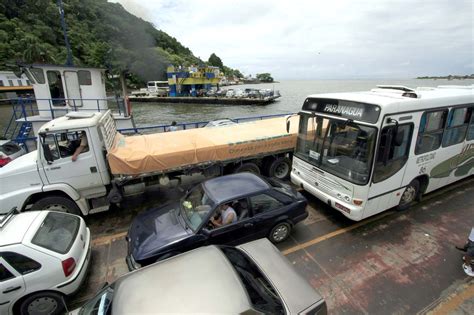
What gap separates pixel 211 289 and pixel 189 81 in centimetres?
5791

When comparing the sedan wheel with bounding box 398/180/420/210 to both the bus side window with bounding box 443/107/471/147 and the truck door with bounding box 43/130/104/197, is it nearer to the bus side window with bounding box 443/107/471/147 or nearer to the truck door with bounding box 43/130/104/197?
the bus side window with bounding box 443/107/471/147

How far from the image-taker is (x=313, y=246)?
507 centimetres

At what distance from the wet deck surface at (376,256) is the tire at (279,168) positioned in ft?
5.22

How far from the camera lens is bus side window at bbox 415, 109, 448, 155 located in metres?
5.42

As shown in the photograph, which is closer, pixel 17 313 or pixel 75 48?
pixel 17 313

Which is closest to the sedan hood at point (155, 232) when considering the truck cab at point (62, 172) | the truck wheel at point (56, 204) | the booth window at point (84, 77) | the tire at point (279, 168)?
the truck cab at point (62, 172)

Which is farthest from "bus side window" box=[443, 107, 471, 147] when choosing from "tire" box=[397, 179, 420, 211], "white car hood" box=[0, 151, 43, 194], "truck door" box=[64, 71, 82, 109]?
"truck door" box=[64, 71, 82, 109]

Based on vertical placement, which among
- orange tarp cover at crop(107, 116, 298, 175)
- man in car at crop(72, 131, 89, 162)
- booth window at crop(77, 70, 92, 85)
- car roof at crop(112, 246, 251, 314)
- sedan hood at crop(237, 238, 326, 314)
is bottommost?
sedan hood at crop(237, 238, 326, 314)

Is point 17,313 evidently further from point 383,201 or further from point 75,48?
point 75,48

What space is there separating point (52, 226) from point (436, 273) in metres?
7.01

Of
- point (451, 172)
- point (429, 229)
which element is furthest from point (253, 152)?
point (451, 172)

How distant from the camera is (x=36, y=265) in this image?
132 inches

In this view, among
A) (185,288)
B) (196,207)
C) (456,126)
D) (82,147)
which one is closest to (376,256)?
(196,207)

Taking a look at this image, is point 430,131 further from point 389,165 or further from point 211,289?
point 211,289
